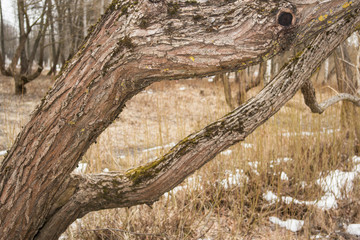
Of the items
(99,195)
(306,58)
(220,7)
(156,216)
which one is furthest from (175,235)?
(220,7)

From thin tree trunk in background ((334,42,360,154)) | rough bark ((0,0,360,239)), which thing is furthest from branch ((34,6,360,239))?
thin tree trunk in background ((334,42,360,154))

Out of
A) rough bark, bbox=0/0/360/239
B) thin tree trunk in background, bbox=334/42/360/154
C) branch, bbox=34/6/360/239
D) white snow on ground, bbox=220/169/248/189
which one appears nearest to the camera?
rough bark, bbox=0/0/360/239

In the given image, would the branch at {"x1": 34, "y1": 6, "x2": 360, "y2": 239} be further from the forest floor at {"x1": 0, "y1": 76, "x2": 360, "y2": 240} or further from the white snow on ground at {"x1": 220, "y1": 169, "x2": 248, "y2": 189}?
the white snow on ground at {"x1": 220, "y1": 169, "x2": 248, "y2": 189}

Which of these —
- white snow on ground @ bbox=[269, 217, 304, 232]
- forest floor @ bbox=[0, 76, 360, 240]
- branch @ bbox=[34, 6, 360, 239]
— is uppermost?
branch @ bbox=[34, 6, 360, 239]

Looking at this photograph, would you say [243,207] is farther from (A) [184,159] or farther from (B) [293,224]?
(A) [184,159]

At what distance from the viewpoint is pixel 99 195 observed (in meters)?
0.96

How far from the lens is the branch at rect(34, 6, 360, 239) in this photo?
2.96 ft

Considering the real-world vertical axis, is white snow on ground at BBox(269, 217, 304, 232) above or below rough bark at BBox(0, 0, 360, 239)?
below

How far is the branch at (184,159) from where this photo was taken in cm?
90

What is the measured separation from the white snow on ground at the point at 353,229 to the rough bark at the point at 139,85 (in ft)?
4.26

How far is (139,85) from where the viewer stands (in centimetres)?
78

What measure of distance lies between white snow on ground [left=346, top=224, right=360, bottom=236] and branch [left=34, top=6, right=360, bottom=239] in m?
1.29

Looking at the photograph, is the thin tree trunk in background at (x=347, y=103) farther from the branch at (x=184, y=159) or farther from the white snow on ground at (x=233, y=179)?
the branch at (x=184, y=159)

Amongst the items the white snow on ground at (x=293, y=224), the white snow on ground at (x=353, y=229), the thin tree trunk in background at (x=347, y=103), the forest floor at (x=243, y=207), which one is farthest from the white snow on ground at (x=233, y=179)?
the thin tree trunk in background at (x=347, y=103)
